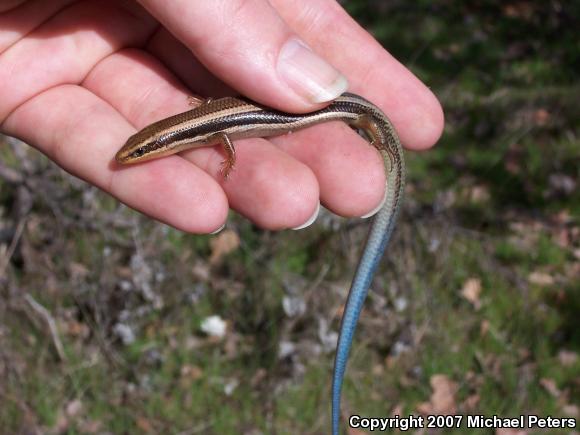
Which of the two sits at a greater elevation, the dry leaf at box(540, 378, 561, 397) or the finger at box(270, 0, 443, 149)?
the finger at box(270, 0, 443, 149)

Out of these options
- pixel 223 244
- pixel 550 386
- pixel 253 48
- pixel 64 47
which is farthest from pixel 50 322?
pixel 550 386

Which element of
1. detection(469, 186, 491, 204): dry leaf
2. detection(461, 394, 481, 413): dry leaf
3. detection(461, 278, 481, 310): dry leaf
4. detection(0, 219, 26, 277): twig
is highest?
detection(0, 219, 26, 277): twig

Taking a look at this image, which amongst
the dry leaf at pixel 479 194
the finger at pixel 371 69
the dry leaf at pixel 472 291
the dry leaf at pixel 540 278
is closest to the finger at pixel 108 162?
the finger at pixel 371 69

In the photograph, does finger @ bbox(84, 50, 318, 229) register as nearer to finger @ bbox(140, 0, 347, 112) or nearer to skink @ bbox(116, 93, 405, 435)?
skink @ bbox(116, 93, 405, 435)

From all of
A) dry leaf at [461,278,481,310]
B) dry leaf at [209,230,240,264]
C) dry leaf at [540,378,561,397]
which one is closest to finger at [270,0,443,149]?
dry leaf at [461,278,481,310]

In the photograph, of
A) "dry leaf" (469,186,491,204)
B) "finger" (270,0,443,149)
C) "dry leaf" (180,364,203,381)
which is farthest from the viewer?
"dry leaf" (469,186,491,204)

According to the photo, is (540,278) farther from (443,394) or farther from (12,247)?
(12,247)

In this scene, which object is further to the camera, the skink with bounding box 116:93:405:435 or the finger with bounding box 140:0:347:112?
the skink with bounding box 116:93:405:435
